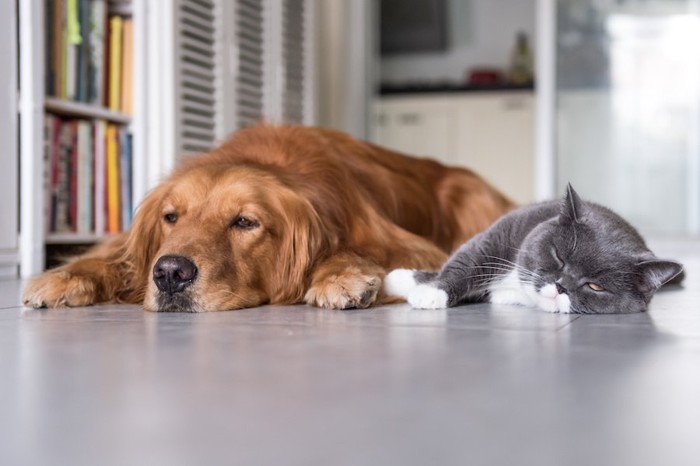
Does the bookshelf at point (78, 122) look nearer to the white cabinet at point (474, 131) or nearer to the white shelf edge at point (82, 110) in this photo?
the white shelf edge at point (82, 110)

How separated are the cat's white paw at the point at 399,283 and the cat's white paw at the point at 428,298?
0.13 m

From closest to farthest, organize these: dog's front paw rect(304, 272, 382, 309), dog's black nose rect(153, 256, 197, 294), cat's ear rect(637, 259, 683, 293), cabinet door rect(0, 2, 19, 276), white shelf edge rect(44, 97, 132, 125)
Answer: cat's ear rect(637, 259, 683, 293) → dog's black nose rect(153, 256, 197, 294) → dog's front paw rect(304, 272, 382, 309) → cabinet door rect(0, 2, 19, 276) → white shelf edge rect(44, 97, 132, 125)

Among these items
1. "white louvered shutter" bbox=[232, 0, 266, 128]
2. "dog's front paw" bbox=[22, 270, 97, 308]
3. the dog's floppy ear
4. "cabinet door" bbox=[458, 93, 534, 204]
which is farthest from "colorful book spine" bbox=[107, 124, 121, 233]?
"cabinet door" bbox=[458, 93, 534, 204]

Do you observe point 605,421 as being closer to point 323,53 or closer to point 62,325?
point 62,325

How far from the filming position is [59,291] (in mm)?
2107

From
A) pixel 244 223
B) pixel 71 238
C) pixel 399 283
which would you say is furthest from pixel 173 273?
pixel 71 238

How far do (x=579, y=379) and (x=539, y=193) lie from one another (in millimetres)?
4796

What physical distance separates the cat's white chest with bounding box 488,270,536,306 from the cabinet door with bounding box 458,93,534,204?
17.7 feet

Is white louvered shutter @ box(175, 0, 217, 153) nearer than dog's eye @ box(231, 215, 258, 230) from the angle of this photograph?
No

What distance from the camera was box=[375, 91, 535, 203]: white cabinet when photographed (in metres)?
7.56

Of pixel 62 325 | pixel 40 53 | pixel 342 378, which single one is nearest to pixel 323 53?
pixel 40 53

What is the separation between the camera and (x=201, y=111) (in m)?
4.30

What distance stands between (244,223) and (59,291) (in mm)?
455

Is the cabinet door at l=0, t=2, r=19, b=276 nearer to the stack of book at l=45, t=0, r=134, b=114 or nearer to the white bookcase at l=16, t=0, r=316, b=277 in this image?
the white bookcase at l=16, t=0, r=316, b=277
